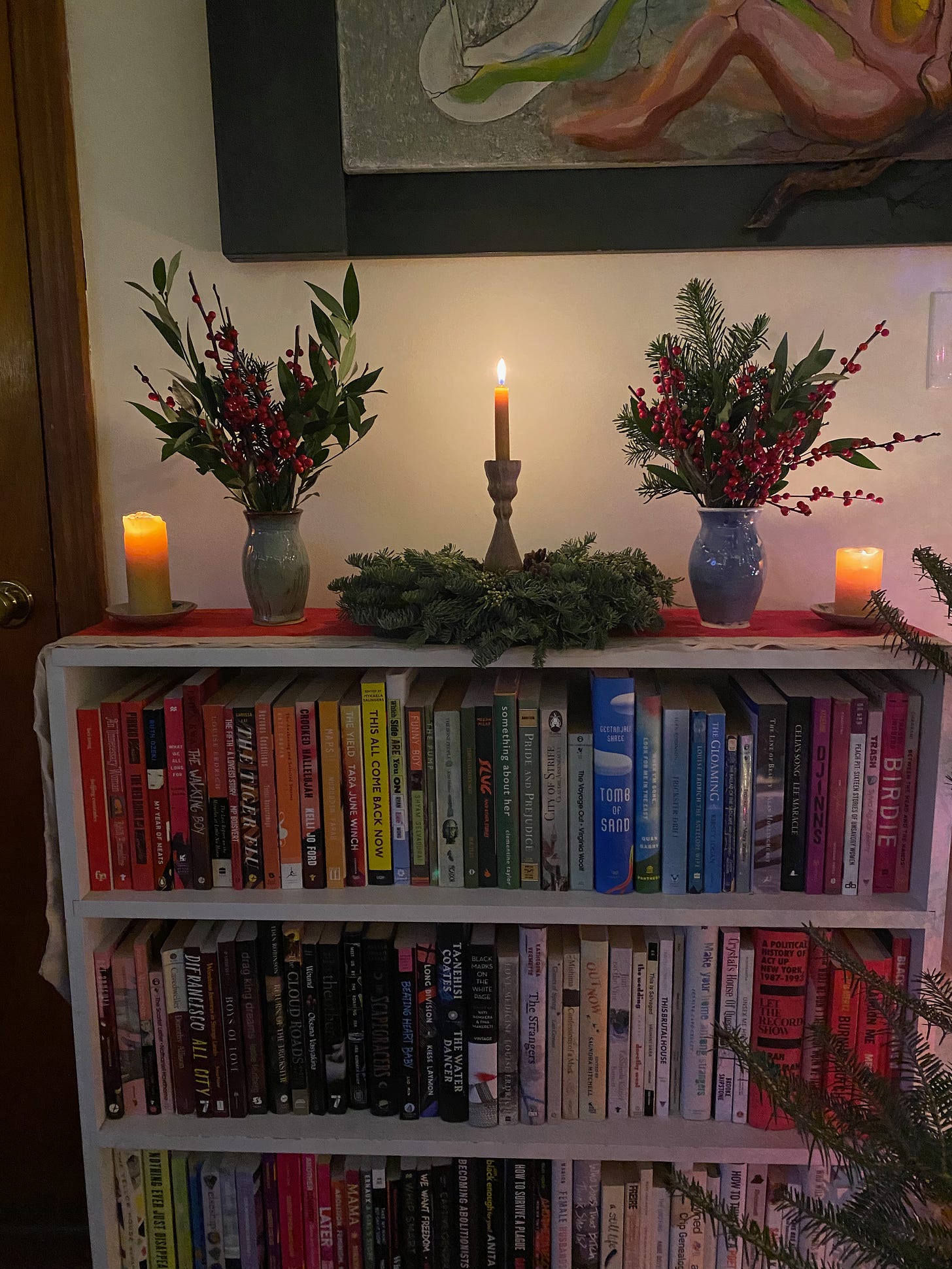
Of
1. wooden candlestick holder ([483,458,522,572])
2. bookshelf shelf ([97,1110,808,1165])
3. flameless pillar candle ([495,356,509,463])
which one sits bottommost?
bookshelf shelf ([97,1110,808,1165])

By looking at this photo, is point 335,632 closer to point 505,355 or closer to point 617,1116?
point 505,355

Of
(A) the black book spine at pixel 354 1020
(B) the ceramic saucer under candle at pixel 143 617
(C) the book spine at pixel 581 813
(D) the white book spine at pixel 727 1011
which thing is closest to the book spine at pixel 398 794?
(A) the black book spine at pixel 354 1020

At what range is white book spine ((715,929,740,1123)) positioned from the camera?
117 centimetres

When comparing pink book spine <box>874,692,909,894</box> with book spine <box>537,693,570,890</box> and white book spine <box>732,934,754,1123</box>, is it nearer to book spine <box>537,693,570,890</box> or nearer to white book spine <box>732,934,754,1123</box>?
white book spine <box>732,934,754,1123</box>

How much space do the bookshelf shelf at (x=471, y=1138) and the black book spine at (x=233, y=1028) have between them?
0.03 m

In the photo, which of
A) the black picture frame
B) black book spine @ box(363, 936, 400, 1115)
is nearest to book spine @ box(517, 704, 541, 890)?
black book spine @ box(363, 936, 400, 1115)

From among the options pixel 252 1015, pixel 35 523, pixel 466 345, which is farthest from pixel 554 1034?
pixel 35 523

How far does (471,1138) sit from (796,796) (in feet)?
1.96

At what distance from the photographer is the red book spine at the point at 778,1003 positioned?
115 cm

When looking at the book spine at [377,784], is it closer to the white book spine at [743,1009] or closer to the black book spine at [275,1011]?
the black book spine at [275,1011]

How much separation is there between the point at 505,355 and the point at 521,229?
171 mm

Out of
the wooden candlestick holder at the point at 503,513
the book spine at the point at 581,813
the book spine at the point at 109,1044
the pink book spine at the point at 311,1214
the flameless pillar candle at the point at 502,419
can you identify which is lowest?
the pink book spine at the point at 311,1214

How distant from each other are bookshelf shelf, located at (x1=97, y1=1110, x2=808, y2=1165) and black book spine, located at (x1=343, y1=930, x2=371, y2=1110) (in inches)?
1.4

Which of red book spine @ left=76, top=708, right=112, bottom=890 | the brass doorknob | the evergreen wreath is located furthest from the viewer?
the brass doorknob
